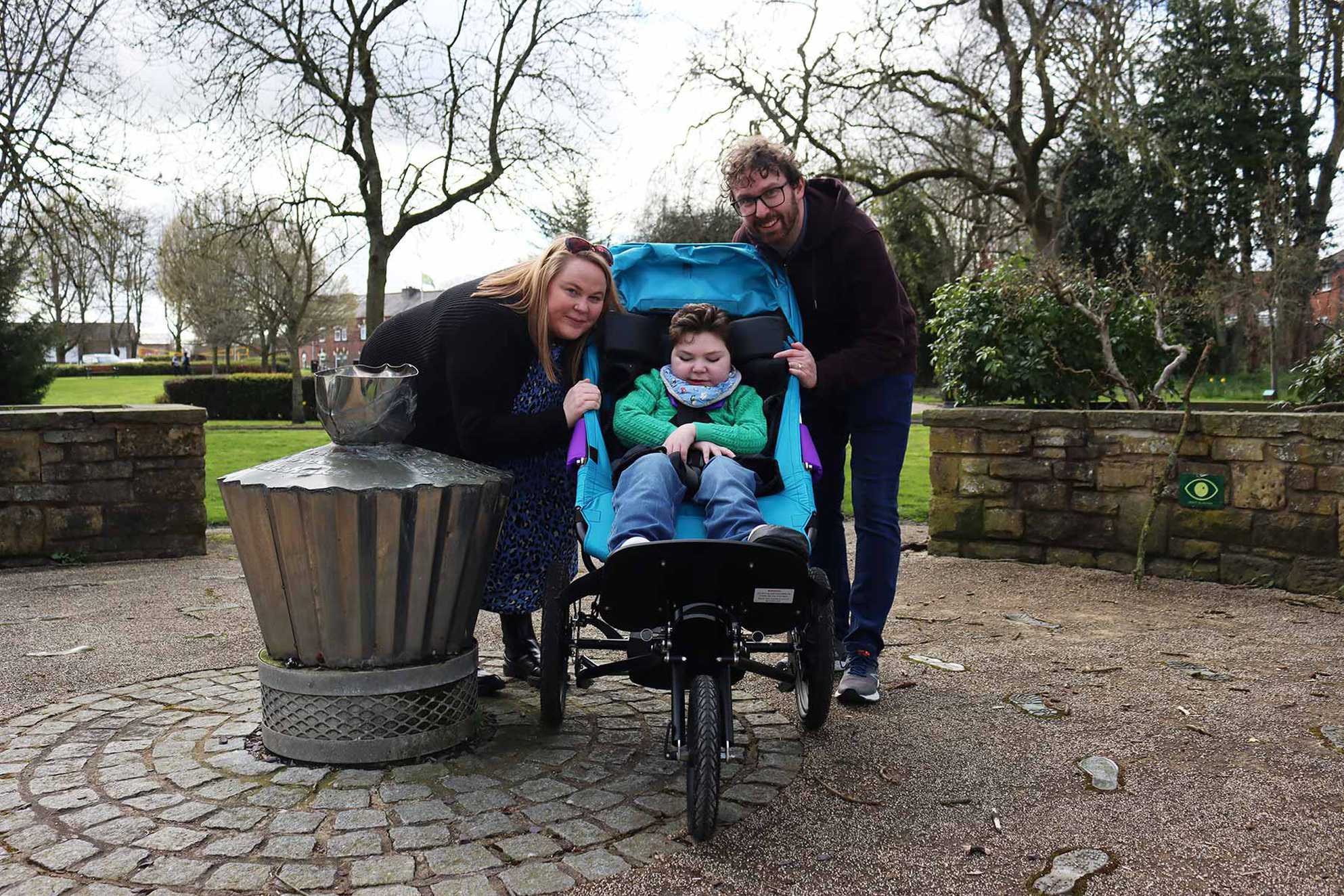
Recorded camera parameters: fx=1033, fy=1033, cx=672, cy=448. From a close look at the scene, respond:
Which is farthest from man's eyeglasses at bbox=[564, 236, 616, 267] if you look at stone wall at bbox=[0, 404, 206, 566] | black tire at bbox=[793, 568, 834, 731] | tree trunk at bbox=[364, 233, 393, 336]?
tree trunk at bbox=[364, 233, 393, 336]

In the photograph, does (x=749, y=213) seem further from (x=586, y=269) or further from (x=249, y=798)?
(x=249, y=798)

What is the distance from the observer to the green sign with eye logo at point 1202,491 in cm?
584

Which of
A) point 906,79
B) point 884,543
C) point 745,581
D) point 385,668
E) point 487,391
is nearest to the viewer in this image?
point 745,581

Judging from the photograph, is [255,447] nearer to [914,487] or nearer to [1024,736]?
[914,487]

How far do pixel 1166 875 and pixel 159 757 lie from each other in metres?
2.90

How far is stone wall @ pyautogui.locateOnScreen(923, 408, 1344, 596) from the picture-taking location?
5.53 metres

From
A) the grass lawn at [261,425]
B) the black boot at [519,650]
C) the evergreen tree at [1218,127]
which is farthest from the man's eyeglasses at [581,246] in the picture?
the evergreen tree at [1218,127]

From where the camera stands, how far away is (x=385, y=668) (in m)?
3.21

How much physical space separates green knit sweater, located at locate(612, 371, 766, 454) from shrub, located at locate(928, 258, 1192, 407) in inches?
151

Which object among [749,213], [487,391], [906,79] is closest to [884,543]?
[749,213]

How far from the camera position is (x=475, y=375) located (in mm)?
3561

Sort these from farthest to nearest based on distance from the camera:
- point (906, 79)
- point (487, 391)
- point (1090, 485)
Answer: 1. point (906, 79)
2. point (1090, 485)
3. point (487, 391)

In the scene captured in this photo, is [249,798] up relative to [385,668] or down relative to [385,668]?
down

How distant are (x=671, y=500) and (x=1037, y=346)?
4767 mm
